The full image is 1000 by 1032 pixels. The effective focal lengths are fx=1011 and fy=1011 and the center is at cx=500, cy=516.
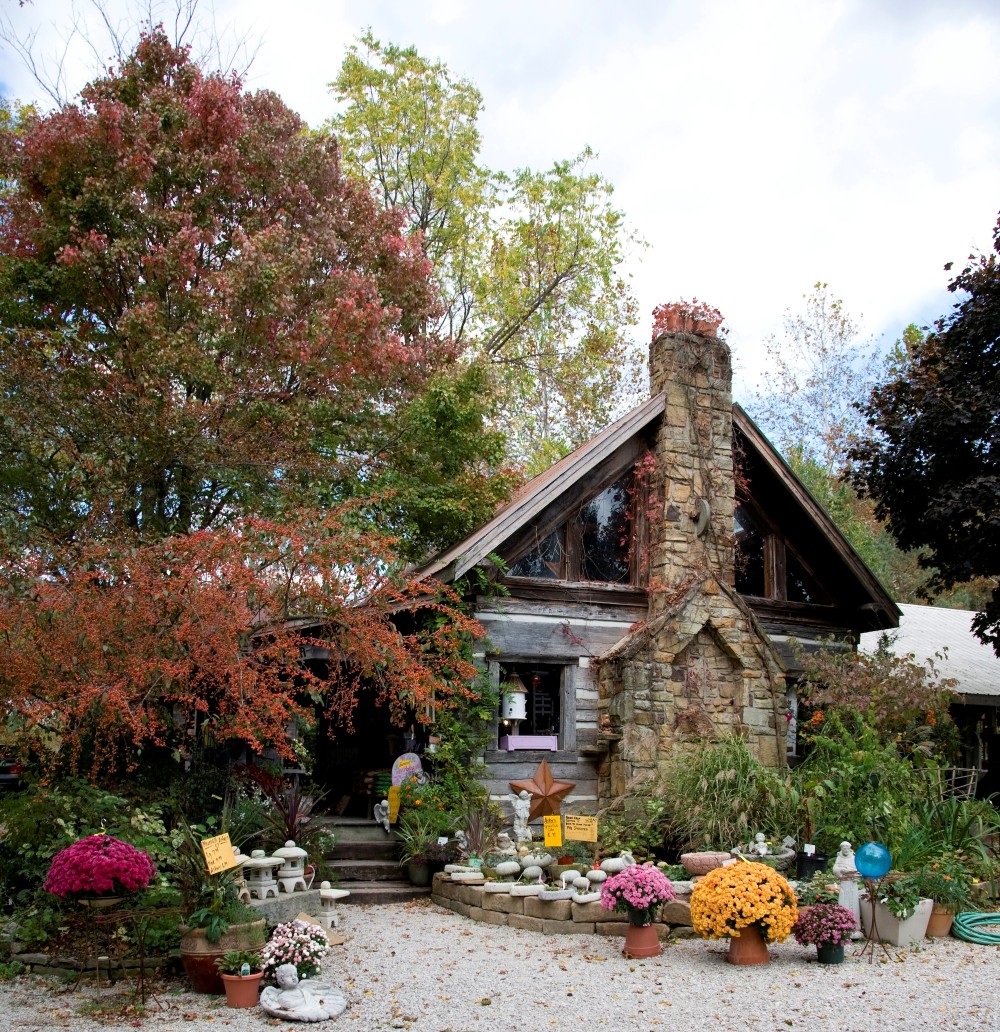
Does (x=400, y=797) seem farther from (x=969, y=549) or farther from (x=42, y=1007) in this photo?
(x=969, y=549)

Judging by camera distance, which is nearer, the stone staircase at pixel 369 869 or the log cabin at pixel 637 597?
the stone staircase at pixel 369 869

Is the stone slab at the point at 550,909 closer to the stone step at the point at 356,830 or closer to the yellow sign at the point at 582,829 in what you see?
the yellow sign at the point at 582,829

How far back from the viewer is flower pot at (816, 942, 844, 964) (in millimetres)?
8220

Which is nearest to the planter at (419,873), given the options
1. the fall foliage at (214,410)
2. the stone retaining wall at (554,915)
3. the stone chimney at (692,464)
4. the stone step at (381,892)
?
the stone step at (381,892)

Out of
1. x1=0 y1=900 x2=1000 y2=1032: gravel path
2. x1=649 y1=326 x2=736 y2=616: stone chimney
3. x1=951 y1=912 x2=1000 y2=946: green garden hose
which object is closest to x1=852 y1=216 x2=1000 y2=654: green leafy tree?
x1=649 y1=326 x2=736 y2=616: stone chimney

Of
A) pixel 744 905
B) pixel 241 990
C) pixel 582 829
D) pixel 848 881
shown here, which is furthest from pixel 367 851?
pixel 848 881

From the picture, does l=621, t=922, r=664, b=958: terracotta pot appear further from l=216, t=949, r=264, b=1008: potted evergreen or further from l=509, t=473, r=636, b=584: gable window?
l=509, t=473, r=636, b=584: gable window

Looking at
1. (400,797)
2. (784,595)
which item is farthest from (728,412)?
(400,797)

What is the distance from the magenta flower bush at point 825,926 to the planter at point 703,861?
61.0 inches

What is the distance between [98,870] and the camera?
24.2ft

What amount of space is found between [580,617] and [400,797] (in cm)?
338

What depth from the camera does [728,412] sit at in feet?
47.0

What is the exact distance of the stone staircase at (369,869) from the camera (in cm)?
1127

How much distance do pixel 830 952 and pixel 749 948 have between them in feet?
2.15
